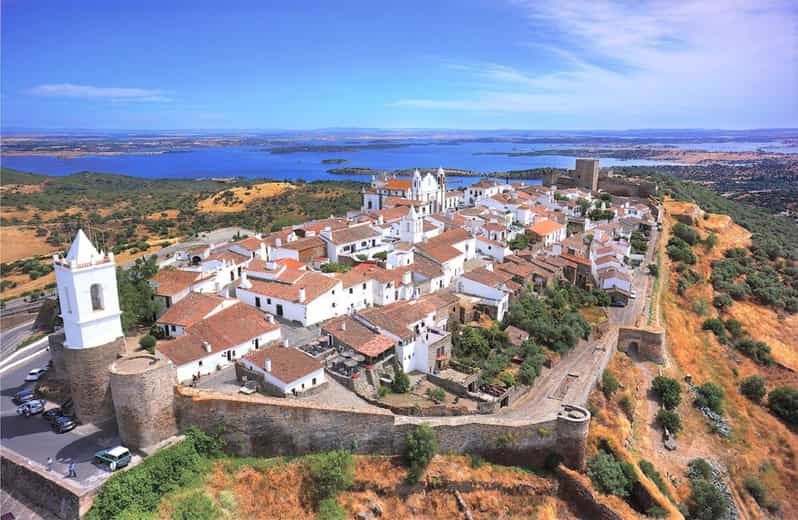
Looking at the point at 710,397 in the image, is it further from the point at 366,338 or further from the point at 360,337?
the point at 360,337

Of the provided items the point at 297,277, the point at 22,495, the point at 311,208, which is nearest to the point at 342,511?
the point at 22,495

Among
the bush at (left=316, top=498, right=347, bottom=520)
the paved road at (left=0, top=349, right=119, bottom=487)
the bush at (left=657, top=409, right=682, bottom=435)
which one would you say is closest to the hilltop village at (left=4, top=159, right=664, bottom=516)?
the paved road at (left=0, top=349, right=119, bottom=487)

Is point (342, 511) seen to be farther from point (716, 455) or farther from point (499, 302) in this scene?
point (716, 455)

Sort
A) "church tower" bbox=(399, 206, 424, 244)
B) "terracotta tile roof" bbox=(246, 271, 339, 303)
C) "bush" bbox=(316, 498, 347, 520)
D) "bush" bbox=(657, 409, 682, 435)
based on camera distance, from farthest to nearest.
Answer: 1. "church tower" bbox=(399, 206, 424, 244)
2. "terracotta tile roof" bbox=(246, 271, 339, 303)
3. "bush" bbox=(657, 409, 682, 435)
4. "bush" bbox=(316, 498, 347, 520)

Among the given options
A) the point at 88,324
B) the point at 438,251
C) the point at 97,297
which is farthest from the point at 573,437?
the point at 438,251

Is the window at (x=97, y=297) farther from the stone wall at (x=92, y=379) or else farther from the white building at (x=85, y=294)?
the stone wall at (x=92, y=379)

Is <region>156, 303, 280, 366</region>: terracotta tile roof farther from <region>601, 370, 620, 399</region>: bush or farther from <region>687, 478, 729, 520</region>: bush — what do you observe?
<region>687, 478, 729, 520</region>: bush

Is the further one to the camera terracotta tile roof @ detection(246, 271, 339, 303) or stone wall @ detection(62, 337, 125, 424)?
terracotta tile roof @ detection(246, 271, 339, 303)
